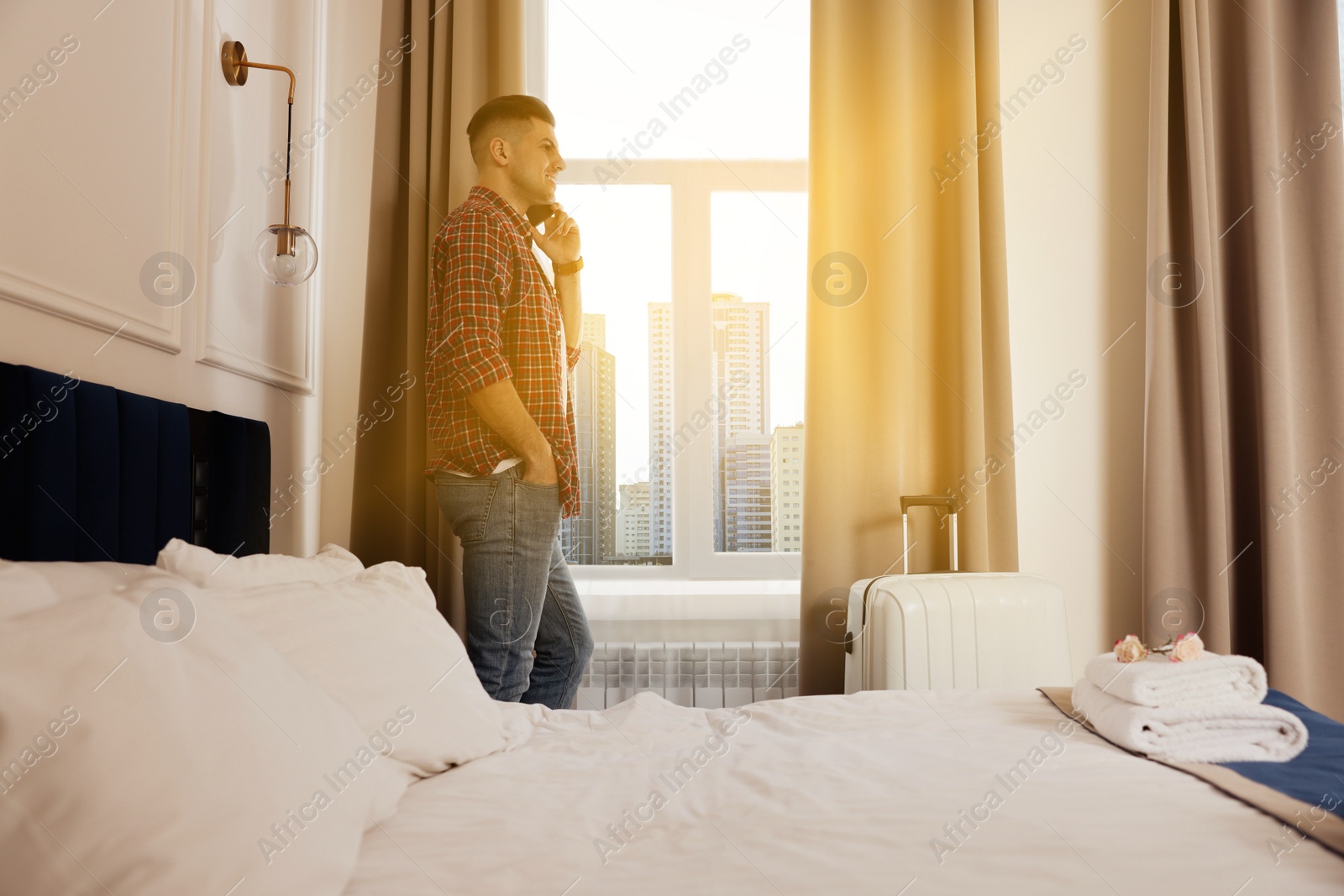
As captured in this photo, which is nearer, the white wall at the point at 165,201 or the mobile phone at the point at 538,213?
the white wall at the point at 165,201

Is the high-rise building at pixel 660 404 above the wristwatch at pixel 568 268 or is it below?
below

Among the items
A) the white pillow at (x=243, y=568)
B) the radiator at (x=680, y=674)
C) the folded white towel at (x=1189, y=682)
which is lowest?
the radiator at (x=680, y=674)

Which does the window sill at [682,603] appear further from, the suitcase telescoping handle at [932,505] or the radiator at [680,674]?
the suitcase telescoping handle at [932,505]

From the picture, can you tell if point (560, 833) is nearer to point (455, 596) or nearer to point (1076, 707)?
point (1076, 707)

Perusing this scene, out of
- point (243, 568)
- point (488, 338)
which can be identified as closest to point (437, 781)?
point (243, 568)

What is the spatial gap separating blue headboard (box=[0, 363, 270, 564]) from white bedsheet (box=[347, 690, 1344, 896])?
583 millimetres

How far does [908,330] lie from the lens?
90.2 inches

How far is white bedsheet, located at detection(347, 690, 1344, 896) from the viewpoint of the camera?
0.72 metres

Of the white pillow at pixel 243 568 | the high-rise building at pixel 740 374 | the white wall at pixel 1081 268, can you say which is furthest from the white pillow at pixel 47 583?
the white wall at pixel 1081 268

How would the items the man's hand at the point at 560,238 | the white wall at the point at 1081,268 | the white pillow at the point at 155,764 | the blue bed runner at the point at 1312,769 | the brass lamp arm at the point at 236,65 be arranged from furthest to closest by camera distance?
the white wall at the point at 1081,268
the man's hand at the point at 560,238
the brass lamp arm at the point at 236,65
the blue bed runner at the point at 1312,769
the white pillow at the point at 155,764

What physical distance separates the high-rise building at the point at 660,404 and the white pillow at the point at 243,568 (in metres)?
1.30

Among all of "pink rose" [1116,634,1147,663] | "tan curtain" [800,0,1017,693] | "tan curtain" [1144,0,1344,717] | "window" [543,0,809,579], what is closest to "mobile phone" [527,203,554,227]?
"window" [543,0,809,579]

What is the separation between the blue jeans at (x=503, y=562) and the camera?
1692 millimetres

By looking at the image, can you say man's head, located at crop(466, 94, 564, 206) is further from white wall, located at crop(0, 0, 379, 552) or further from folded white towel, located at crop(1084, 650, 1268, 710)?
folded white towel, located at crop(1084, 650, 1268, 710)
